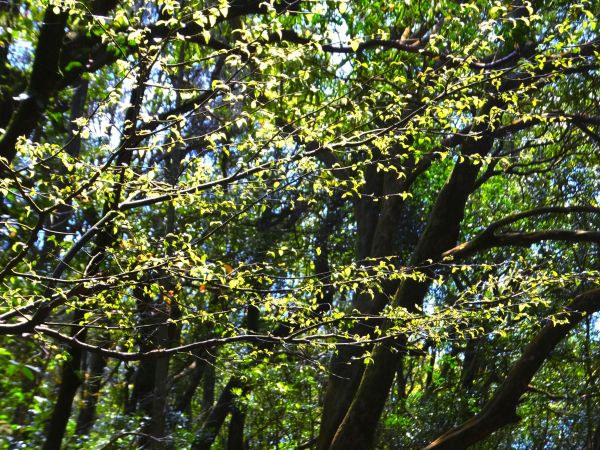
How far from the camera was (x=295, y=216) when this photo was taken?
1412 centimetres

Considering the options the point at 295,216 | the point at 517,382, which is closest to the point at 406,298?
the point at 517,382

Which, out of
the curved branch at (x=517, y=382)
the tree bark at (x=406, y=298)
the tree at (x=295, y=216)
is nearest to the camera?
the tree at (x=295, y=216)

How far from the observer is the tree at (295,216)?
14.6ft

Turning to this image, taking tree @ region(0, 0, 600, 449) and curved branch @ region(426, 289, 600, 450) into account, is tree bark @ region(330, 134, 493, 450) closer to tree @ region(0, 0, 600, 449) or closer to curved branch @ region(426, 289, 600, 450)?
tree @ region(0, 0, 600, 449)

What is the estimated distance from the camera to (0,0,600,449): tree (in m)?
4.46

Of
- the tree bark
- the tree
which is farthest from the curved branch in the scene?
the tree bark

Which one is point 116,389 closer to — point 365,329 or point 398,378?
point 365,329

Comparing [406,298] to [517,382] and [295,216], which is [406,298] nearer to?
[517,382]

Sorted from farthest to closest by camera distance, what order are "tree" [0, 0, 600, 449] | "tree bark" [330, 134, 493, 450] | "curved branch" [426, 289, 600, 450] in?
1. "tree bark" [330, 134, 493, 450]
2. "curved branch" [426, 289, 600, 450]
3. "tree" [0, 0, 600, 449]

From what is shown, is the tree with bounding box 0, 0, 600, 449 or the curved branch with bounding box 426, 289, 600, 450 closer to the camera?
the tree with bounding box 0, 0, 600, 449

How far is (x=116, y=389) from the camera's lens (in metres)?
13.6

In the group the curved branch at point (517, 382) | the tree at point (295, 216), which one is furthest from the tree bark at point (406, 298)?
the curved branch at point (517, 382)

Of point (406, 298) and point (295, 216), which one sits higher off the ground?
point (295, 216)

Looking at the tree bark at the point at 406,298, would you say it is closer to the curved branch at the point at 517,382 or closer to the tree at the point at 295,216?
the tree at the point at 295,216
